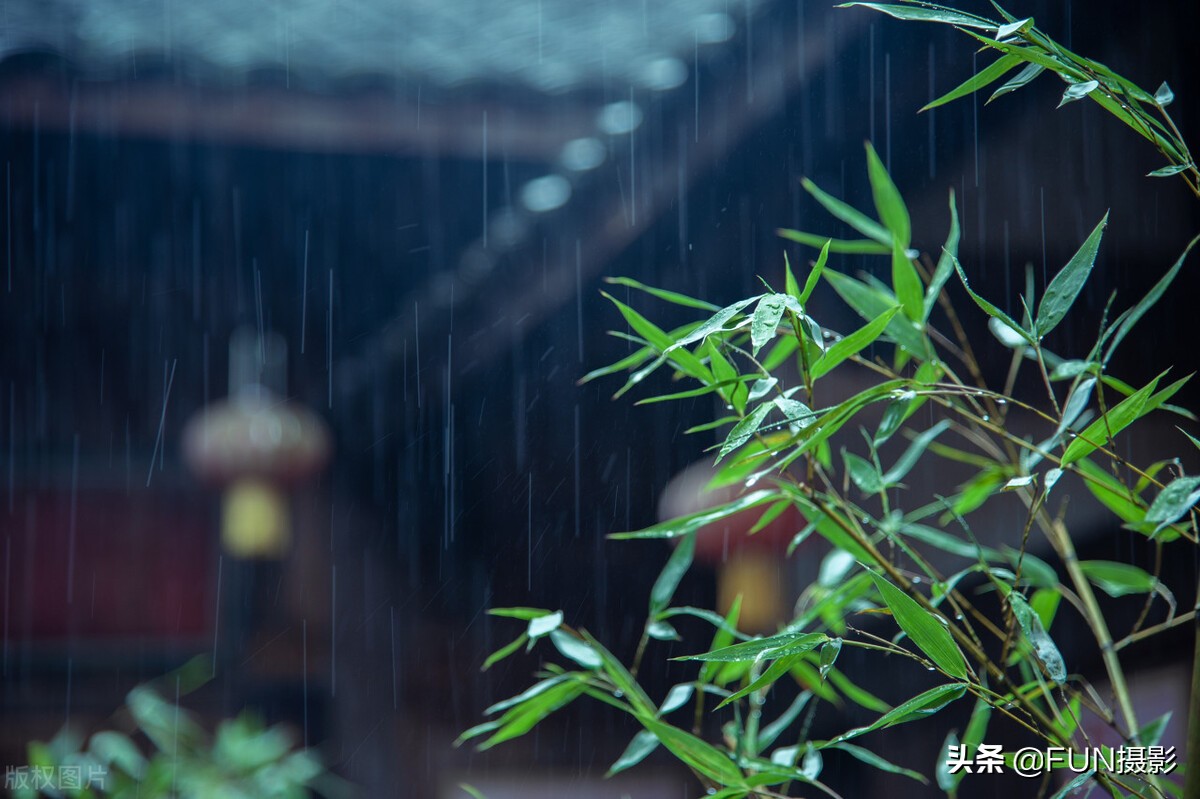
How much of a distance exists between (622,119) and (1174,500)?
4.29ft

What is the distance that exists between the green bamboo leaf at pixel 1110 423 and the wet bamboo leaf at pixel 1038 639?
0.29ft

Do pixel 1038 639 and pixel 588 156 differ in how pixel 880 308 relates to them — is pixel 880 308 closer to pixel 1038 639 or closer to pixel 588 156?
pixel 1038 639

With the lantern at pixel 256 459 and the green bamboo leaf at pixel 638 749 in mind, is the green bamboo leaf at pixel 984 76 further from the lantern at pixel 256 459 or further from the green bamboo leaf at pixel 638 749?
the lantern at pixel 256 459

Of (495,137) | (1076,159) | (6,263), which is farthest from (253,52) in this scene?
(1076,159)

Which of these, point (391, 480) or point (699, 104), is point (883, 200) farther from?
point (391, 480)

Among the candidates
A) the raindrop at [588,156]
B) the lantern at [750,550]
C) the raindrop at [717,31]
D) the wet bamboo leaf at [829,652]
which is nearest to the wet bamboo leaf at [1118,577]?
the wet bamboo leaf at [829,652]

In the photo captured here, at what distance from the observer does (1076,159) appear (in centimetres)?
182

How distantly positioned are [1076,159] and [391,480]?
2.26m

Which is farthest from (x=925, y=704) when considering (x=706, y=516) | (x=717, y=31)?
(x=717, y=31)

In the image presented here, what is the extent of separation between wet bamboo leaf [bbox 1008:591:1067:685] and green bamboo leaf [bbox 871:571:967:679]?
4 cm

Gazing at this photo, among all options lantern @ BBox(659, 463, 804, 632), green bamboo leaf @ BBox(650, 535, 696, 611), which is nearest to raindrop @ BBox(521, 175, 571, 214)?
lantern @ BBox(659, 463, 804, 632)

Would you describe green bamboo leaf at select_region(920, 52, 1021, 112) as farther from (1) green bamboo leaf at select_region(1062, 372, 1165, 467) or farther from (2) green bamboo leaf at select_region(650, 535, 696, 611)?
(2) green bamboo leaf at select_region(650, 535, 696, 611)

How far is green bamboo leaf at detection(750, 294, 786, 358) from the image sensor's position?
53 cm

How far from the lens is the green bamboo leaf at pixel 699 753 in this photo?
69 cm
